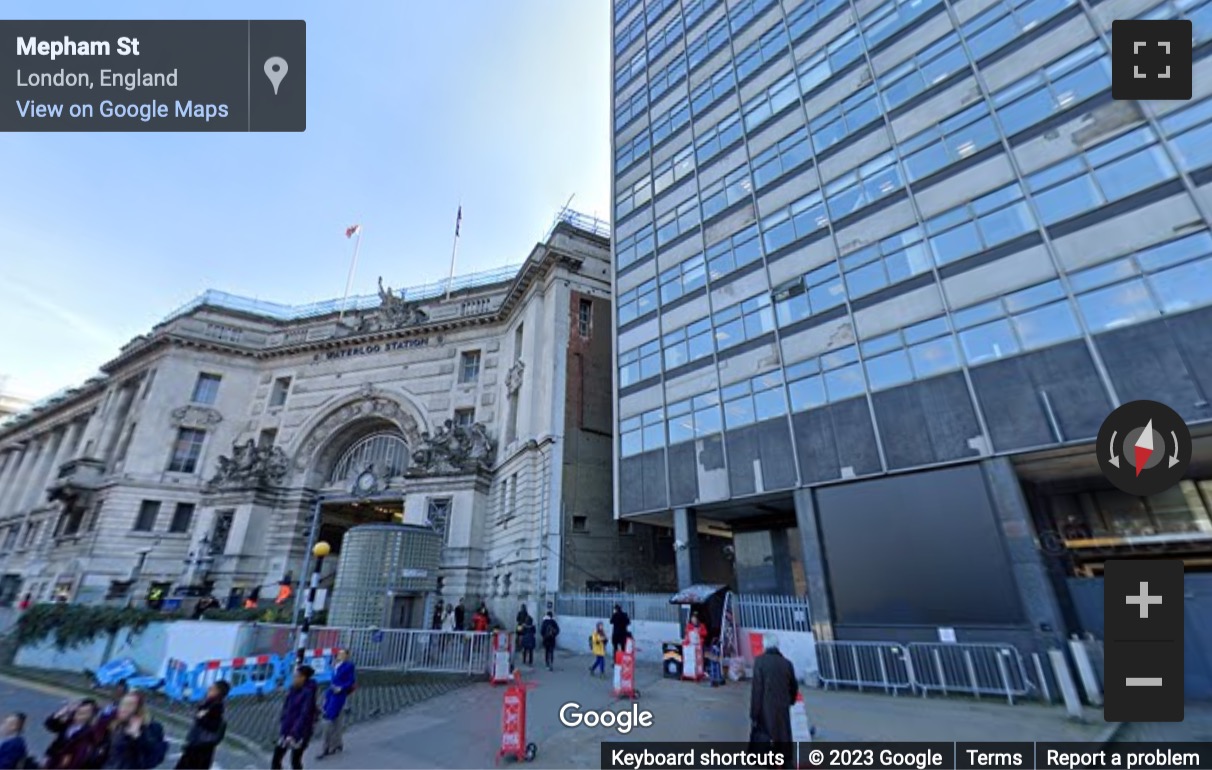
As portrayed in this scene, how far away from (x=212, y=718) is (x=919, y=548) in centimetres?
1599

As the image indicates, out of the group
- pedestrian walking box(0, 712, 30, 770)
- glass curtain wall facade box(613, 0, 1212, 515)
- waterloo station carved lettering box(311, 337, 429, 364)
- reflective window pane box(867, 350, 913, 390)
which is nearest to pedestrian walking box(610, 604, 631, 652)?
glass curtain wall facade box(613, 0, 1212, 515)

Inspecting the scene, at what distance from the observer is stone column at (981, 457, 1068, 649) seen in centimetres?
1249

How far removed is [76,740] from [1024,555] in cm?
1803

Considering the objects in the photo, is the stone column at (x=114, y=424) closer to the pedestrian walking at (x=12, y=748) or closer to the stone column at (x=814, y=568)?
the pedestrian walking at (x=12, y=748)

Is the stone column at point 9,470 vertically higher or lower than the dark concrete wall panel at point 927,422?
higher

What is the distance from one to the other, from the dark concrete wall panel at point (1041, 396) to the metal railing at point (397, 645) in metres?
15.6

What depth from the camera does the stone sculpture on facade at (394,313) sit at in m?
41.7

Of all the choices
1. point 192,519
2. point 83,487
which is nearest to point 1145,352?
point 192,519

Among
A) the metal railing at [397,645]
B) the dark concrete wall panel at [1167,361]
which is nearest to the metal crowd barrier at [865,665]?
the dark concrete wall panel at [1167,361]

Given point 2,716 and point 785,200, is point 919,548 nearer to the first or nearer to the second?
point 785,200

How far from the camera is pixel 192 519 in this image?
37438 mm

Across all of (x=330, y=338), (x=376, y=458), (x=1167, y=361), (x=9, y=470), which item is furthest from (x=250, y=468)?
(x=9, y=470)

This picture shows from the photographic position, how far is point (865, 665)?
1388 centimetres

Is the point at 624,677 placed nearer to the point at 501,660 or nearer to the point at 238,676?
the point at 501,660
